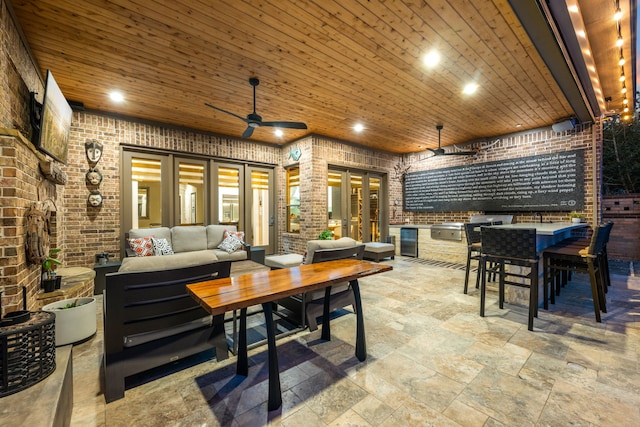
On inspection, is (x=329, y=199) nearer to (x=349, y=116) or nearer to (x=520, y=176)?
(x=349, y=116)

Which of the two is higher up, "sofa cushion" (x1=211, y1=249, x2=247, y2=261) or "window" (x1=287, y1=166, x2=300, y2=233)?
"window" (x1=287, y1=166, x2=300, y2=233)

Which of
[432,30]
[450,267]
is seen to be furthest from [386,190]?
[432,30]

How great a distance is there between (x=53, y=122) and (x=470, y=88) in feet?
17.0

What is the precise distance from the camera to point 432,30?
2676mm

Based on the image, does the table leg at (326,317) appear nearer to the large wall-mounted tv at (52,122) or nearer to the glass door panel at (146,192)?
the large wall-mounted tv at (52,122)

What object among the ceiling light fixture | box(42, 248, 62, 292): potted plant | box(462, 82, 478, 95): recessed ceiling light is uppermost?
the ceiling light fixture

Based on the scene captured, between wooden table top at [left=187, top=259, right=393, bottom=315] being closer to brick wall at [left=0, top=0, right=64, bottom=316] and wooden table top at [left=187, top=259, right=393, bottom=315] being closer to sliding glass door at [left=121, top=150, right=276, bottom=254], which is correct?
brick wall at [left=0, top=0, right=64, bottom=316]

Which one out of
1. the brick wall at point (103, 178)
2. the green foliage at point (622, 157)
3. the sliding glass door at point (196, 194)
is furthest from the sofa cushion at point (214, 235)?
the green foliage at point (622, 157)

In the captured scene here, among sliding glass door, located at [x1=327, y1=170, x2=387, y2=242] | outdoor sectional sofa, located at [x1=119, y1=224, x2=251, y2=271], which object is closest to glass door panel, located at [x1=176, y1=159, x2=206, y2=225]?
outdoor sectional sofa, located at [x1=119, y1=224, x2=251, y2=271]

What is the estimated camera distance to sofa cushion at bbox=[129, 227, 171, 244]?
182 inches

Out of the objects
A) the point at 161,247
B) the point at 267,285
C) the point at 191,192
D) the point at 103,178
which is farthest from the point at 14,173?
the point at 191,192

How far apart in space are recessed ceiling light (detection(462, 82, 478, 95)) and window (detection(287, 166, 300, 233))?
3.78 m

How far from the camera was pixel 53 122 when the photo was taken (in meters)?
2.93

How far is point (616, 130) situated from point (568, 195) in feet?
11.8
